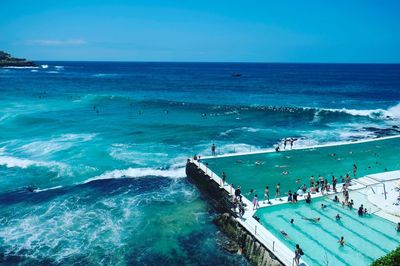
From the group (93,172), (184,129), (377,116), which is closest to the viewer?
(93,172)

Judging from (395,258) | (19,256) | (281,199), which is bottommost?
(19,256)

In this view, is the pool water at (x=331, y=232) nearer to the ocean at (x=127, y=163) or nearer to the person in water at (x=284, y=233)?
the person in water at (x=284, y=233)

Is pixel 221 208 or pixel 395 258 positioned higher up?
pixel 395 258

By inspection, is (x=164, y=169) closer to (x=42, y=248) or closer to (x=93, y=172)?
(x=93, y=172)

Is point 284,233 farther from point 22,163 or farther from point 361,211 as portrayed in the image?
point 22,163

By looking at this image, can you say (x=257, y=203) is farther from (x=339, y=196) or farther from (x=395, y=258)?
(x=395, y=258)

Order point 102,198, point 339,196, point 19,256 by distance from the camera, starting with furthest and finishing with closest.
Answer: point 102,198
point 339,196
point 19,256

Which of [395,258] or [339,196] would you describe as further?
[339,196]

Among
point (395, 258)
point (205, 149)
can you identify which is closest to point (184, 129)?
point (205, 149)
